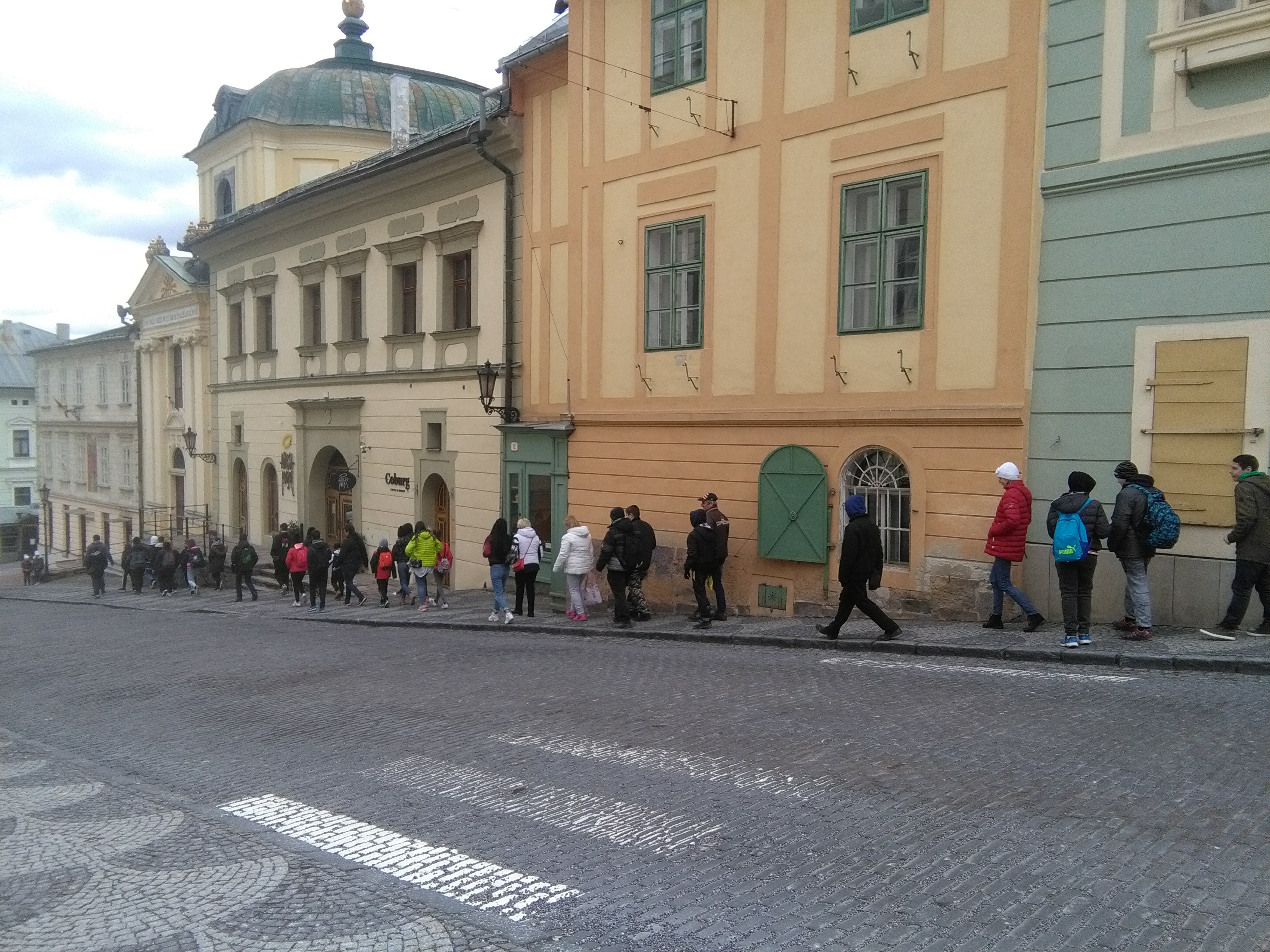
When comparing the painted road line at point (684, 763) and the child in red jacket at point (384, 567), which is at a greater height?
the painted road line at point (684, 763)

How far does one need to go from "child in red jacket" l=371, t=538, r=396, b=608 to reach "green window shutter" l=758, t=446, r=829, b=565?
28.4ft

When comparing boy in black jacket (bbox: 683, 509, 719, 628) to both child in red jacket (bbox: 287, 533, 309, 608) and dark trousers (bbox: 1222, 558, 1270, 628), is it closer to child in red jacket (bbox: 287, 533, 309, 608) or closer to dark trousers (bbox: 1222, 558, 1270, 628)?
dark trousers (bbox: 1222, 558, 1270, 628)

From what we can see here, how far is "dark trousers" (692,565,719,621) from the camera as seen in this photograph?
13711 millimetres

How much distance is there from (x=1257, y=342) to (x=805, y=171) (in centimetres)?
611

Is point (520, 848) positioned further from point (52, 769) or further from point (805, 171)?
point (805, 171)

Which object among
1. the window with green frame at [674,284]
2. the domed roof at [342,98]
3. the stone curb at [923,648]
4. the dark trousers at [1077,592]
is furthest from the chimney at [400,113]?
the dark trousers at [1077,592]

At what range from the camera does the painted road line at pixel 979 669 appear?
8.79 m

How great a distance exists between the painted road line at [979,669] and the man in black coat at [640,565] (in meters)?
4.12

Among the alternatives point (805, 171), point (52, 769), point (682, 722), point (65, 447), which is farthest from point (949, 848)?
point (65, 447)

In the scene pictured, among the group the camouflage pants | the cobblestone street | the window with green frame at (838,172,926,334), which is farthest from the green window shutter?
the cobblestone street

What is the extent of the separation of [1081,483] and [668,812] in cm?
613

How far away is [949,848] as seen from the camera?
16.9ft

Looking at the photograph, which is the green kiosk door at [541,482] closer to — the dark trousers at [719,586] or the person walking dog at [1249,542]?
the dark trousers at [719,586]

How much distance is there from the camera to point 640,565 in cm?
1445
